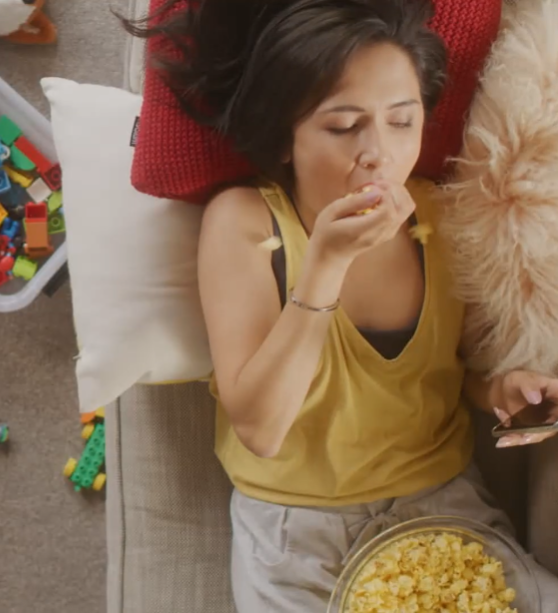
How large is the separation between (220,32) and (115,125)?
0.27 metres

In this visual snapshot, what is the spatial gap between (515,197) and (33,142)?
886 millimetres

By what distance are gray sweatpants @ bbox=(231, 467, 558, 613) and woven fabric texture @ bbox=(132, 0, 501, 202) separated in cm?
42

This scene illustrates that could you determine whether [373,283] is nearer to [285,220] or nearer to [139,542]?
[285,220]

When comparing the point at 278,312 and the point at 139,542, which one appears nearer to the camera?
the point at 278,312

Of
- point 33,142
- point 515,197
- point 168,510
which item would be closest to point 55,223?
point 33,142

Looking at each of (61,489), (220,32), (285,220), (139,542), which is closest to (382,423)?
(285,220)

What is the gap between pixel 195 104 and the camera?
2.74 feet

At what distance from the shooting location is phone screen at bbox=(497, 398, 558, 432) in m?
A: 0.84

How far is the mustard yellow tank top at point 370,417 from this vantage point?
0.90m

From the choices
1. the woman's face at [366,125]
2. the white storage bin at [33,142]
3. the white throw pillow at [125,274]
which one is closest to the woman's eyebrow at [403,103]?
the woman's face at [366,125]

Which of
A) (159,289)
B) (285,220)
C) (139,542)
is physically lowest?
(139,542)

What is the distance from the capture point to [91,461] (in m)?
1.35

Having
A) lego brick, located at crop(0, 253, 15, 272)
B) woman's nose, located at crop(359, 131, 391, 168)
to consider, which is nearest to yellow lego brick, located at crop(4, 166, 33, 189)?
lego brick, located at crop(0, 253, 15, 272)

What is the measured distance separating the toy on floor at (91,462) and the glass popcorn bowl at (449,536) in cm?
59
